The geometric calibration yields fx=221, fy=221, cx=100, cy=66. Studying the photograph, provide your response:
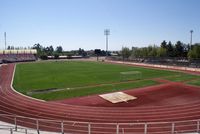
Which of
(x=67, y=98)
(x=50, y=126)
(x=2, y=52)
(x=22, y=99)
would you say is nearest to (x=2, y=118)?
(x=50, y=126)

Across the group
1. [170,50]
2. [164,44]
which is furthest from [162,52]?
[164,44]

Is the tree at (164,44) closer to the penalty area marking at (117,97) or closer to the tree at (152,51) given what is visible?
the tree at (152,51)

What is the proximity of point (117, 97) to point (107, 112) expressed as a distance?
16.8 feet

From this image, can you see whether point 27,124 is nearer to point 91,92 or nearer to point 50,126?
point 50,126

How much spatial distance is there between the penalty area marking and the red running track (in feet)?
3.12

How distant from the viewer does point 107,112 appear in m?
18.2

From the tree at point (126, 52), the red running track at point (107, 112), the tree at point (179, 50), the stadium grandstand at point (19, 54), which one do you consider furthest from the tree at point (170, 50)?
the red running track at point (107, 112)

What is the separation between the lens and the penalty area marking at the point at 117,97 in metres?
21.9

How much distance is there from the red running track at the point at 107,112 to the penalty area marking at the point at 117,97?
3.12 ft

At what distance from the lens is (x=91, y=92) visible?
25.6 meters

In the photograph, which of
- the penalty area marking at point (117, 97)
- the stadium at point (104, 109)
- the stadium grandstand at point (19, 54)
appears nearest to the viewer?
the stadium at point (104, 109)

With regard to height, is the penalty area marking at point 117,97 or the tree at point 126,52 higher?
the tree at point 126,52

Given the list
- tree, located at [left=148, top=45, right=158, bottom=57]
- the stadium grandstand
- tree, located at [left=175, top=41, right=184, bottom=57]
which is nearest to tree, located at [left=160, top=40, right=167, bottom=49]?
tree, located at [left=148, top=45, right=158, bottom=57]

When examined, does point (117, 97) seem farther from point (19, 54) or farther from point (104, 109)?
point (19, 54)
